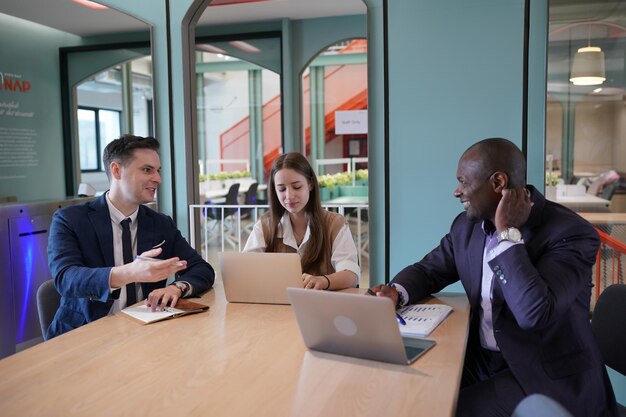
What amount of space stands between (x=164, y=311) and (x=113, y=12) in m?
3.80

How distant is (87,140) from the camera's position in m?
7.21

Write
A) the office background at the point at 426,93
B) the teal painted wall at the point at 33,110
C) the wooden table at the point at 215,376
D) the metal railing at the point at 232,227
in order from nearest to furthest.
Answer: the wooden table at the point at 215,376 < the office background at the point at 426,93 < the teal painted wall at the point at 33,110 < the metal railing at the point at 232,227

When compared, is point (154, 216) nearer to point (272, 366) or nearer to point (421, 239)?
point (272, 366)

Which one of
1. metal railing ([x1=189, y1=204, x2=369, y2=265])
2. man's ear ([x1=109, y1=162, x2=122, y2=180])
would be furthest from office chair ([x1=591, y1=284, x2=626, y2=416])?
metal railing ([x1=189, y1=204, x2=369, y2=265])

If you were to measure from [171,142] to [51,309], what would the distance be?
2.66 meters

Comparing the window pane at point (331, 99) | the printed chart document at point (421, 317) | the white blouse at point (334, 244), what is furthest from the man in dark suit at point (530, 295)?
the window pane at point (331, 99)

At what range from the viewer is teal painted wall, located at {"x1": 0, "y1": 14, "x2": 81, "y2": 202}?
482cm

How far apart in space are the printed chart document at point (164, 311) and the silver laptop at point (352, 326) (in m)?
0.64

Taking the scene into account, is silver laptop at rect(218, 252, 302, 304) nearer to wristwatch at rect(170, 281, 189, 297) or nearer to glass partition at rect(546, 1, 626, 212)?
wristwatch at rect(170, 281, 189, 297)

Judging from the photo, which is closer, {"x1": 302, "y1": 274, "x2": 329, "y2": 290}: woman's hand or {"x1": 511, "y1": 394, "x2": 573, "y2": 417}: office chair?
{"x1": 511, "y1": 394, "x2": 573, "y2": 417}: office chair

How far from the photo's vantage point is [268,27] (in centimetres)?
663

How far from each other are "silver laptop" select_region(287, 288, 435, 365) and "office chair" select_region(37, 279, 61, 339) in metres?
1.28

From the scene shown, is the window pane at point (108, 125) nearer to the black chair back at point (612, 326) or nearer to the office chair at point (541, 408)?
the black chair back at point (612, 326)

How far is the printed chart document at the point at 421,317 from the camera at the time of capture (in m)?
1.92
